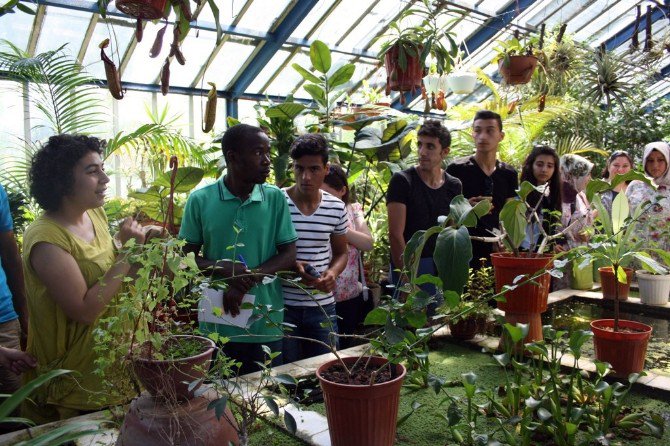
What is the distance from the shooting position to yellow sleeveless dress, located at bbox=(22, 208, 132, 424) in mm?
1780

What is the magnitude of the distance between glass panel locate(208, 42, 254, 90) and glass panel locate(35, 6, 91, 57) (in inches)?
84.0

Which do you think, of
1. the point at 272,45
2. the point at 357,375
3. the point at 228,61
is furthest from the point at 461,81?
the point at 357,375

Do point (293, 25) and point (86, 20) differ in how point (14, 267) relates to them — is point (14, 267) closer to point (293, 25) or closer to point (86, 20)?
point (86, 20)

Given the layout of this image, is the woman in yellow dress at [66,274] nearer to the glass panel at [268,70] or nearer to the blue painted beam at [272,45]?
the blue painted beam at [272,45]

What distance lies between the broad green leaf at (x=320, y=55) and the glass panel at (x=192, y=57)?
4797 millimetres

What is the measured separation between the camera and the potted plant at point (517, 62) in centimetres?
437

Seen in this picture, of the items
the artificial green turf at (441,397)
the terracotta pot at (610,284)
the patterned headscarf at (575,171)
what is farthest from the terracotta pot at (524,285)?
the patterned headscarf at (575,171)

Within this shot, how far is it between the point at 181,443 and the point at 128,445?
12 cm

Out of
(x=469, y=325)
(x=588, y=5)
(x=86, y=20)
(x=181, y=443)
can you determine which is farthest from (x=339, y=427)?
(x=588, y=5)

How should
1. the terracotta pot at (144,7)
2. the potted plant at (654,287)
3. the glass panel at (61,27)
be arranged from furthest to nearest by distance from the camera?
the glass panel at (61,27)
the potted plant at (654,287)
the terracotta pot at (144,7)

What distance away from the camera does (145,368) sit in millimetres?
1221

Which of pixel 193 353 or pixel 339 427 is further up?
pixel 193 353

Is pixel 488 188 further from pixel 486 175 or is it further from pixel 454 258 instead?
pixel 454 258

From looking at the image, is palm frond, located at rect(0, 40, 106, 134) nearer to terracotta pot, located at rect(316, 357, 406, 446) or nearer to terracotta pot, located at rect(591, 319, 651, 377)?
terracotta pot, located at rect(316, 357, 406, 446)
